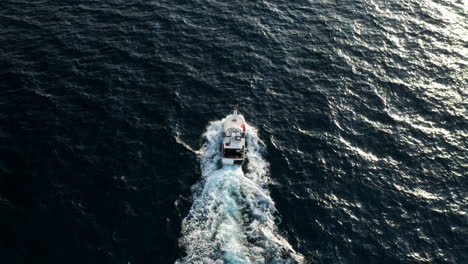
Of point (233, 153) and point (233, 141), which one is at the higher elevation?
point (233, 141)

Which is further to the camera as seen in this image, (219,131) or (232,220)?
(219,131)

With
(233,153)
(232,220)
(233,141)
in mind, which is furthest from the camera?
(233,141)

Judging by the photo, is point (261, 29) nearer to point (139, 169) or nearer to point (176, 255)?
point (139, 169)

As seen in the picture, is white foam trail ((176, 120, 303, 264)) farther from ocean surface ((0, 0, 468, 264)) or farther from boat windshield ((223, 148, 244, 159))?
boat windshield ((223, 148, 244, 159))

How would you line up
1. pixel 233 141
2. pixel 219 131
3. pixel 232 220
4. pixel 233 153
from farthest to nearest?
pixel 219 131, pixel 233 141, pixel 233 153, pixel 232 220

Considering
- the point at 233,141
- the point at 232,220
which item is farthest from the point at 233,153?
the point at 232,220

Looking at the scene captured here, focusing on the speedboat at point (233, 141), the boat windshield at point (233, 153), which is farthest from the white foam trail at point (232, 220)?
the boat windshield at point (233, 153)

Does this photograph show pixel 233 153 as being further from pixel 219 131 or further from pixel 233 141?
pixel 219 131

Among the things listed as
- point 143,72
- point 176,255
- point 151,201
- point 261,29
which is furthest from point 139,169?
point 261,29
